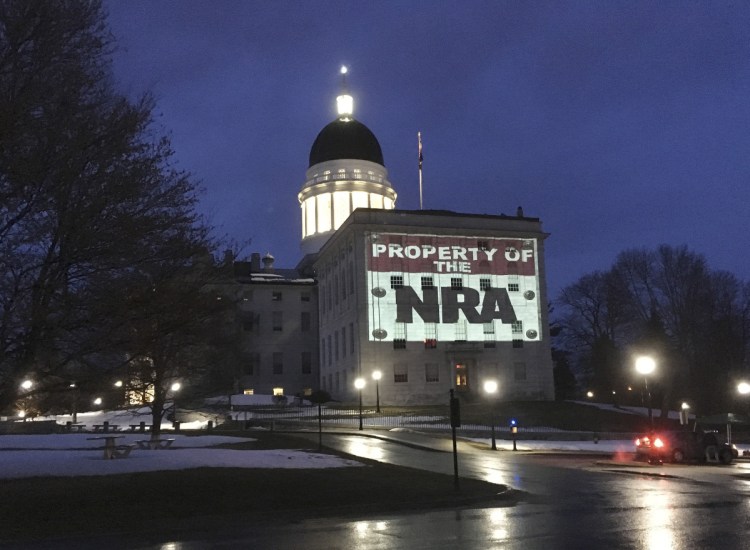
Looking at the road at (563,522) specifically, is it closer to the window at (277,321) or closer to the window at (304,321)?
the window at (277,321)

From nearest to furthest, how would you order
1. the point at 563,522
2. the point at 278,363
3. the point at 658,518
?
the point at 563,522 → the point at 658,518 → the point at 278,363

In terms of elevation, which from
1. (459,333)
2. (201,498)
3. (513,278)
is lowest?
(201,498)

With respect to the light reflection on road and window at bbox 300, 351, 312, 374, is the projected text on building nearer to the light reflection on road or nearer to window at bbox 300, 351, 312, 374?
window at bbox 300, 351, 312, 374

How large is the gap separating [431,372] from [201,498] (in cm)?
5674

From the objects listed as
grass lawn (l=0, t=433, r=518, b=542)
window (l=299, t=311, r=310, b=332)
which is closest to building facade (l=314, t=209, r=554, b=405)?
window (l=299, t=311, r=310, b=332)

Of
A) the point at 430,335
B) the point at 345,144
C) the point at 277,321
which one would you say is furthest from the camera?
the point at 345,144

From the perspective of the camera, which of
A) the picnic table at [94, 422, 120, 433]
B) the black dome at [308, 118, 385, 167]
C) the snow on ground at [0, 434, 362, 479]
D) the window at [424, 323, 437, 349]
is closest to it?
the snow on ground at [0, 434, 362, 479]

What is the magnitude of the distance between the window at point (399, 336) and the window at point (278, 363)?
80.5 feet

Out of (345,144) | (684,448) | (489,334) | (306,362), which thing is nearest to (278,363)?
(306,362)

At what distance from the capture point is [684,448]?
28.7 meters

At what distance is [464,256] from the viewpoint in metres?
74.1

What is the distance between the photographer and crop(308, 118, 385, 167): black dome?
10650 centimetres

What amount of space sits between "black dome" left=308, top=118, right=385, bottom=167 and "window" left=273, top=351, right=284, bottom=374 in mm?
31265

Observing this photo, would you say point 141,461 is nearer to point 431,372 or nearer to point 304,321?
Result: point 431,372
